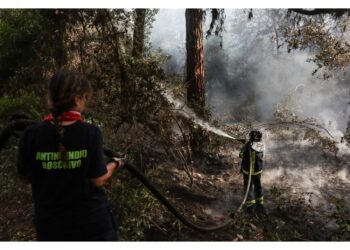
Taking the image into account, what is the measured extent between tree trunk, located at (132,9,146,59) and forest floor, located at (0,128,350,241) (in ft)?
6.85

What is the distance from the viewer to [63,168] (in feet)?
6.78

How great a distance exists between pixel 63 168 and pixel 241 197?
6427 millimetres

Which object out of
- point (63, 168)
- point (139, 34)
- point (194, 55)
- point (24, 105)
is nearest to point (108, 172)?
point (63, 168)

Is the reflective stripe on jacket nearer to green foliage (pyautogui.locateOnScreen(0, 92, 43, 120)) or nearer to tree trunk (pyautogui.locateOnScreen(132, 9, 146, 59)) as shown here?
tree trunk (pyautogui.locateOnScreen(132, 9, 146, 59))

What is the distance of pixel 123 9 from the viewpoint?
6.14 m

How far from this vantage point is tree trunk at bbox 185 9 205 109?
9.62 metres

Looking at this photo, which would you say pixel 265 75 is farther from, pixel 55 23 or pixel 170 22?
pixel 55 23

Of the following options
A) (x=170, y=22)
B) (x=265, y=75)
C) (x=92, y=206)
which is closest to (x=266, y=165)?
(x=92, y=206)

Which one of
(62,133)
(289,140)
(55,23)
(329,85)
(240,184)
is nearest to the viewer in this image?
(62,133)

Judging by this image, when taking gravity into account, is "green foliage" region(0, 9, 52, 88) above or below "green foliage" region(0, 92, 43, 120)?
above

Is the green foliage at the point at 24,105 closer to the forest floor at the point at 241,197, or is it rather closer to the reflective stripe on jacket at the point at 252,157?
the forest floor at the point at 241,197

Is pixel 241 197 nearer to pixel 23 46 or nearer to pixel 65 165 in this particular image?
pixel 23 46

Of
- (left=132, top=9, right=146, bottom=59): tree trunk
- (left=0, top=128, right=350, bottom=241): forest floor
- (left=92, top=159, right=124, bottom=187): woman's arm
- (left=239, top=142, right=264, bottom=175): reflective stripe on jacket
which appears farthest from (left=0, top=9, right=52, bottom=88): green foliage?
(left=92, top=159, right=124, bottom=187): woman's arm

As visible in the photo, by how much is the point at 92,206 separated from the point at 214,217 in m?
4.94
